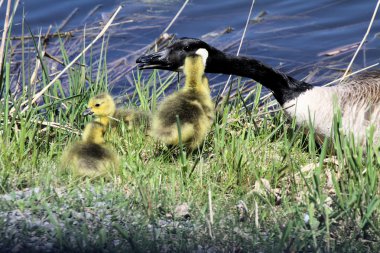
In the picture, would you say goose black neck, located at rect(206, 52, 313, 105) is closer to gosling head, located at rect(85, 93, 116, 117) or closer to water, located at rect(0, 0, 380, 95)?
gosling head, located at rect(85, 93, 116, 117)

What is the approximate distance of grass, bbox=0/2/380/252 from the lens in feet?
13.3

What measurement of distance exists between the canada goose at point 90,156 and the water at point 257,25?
4071 mm

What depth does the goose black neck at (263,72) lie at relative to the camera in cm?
670

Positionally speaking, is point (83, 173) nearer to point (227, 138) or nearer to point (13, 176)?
point (13, 176)

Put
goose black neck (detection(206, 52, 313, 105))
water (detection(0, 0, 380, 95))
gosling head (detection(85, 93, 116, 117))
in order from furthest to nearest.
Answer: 1. water (detection(0, 0, 380, 95))
2. goose black neck (detection(206, 52, 313, 105))
3. gosling head (detection(85, 93, 116, 117))

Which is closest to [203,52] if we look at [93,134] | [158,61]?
[158,61]

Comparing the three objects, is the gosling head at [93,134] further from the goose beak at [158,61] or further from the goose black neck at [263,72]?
the goose black neck at [263,72]

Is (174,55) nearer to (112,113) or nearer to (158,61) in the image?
(158,61)

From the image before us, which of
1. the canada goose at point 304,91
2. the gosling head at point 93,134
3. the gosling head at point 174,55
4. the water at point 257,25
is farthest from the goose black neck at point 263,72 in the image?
the water at point 257,25

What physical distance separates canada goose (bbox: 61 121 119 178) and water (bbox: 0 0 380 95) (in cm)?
407

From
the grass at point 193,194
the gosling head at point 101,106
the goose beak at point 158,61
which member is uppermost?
the goose beak at point 158,61

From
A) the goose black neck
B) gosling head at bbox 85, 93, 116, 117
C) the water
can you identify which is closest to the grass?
gosling head at bbox 85, 93, 116, 117

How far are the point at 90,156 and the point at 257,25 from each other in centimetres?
624

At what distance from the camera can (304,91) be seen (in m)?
6.68
